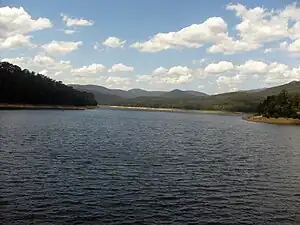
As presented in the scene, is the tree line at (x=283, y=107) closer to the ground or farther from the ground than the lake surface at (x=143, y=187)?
farther from the ground

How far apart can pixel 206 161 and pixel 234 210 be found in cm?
2271

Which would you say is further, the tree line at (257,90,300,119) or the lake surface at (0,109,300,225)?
the tree line at (257,90,300,119)

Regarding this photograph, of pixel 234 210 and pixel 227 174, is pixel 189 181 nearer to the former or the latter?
pixel 227 174

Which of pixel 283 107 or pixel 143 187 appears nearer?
pixel 143 187

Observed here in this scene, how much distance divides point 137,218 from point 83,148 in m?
35.7

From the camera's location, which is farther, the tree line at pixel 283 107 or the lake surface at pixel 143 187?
the tree line at pixel 283 107

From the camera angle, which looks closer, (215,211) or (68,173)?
(215,211)

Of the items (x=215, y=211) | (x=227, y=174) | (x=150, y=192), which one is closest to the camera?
(x=215, y=211)

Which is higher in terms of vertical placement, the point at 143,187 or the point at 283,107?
the point at 283,107

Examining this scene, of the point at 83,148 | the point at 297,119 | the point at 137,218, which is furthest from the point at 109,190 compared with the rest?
the point at 297,119

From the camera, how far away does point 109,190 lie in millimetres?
33406

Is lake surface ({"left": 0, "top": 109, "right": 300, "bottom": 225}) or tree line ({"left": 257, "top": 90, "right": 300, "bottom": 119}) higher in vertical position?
tree line ({"left": 257, "top": 90, "right": 300, "bottom": 119})

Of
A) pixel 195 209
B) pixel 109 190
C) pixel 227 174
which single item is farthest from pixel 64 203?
pixel 227 174

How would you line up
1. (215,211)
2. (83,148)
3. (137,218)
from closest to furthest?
(137,218), (215,211), (83,148)
